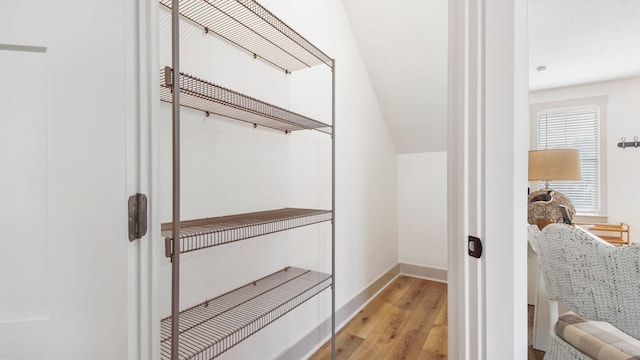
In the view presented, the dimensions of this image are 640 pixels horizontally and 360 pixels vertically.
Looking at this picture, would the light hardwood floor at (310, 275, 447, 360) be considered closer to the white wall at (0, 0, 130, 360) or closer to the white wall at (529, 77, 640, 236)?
the white wall at (0, 0, 130, 360)

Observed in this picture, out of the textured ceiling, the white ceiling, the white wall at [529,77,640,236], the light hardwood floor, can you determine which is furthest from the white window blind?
the light hardwood floor

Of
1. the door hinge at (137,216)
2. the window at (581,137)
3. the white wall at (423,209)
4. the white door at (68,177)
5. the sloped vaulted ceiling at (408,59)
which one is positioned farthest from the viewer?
the window at (581,137)

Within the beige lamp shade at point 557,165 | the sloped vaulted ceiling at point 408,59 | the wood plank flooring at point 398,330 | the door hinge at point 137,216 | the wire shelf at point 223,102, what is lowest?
the wood plank flooring at point 398,330

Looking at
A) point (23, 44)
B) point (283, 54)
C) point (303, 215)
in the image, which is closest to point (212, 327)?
point (303, 215)

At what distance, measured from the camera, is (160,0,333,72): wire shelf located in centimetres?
109

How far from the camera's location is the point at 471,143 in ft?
2.41

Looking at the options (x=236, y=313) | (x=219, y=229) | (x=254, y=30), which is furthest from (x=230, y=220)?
(x=254, y=30)

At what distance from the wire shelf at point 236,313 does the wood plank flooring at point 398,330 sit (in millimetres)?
617

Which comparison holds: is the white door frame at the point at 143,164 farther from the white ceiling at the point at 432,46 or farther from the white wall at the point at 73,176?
the white ceiling at the point at 432,46

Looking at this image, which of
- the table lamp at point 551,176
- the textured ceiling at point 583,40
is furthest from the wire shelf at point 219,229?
the textured ceiling at point 583,40

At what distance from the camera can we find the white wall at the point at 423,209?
297cm

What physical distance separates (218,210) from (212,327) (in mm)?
447

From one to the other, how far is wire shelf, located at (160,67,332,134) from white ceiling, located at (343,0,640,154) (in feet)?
4.18

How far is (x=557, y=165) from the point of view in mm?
2312
